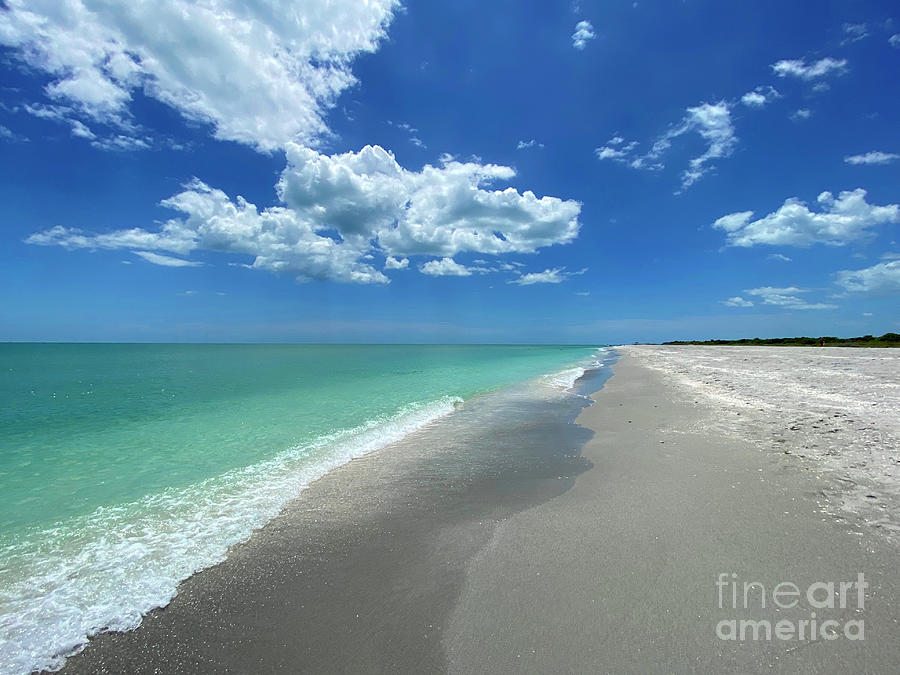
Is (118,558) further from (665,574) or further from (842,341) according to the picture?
(842,341)

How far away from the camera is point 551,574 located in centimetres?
432

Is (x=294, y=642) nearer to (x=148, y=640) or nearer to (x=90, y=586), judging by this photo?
(x=148, y=640)

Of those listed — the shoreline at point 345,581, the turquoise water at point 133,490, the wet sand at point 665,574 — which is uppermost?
the wet sand at point 665,574

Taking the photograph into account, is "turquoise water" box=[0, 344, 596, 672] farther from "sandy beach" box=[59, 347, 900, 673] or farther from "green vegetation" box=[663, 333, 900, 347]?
"green vegetation" box=[663, 333, 900, 347]

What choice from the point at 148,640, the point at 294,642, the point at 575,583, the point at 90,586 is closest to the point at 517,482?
the point at 575,583

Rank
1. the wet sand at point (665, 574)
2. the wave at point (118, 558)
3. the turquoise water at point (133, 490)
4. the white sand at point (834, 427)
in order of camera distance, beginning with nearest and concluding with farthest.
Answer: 1. the wet sand at point (665, 574)
2. the wave at point (118, 558)
3. the turquoise water at point (133, 490)
4. the white sand at point (834, 427)

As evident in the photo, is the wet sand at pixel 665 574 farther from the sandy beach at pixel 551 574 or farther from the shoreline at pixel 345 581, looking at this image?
the shoreline at pixel 345 581

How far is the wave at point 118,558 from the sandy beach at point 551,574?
0.34 meters

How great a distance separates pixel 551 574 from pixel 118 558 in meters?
5.89

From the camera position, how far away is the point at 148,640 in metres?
3.60

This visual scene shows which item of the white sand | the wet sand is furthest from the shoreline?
the white sand

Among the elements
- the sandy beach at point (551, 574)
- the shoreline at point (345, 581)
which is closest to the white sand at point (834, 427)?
the sandy beach at point (551, 574)

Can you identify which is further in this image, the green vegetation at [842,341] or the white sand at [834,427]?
the green vegetation at [842,341]

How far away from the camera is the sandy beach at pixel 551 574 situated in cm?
322
